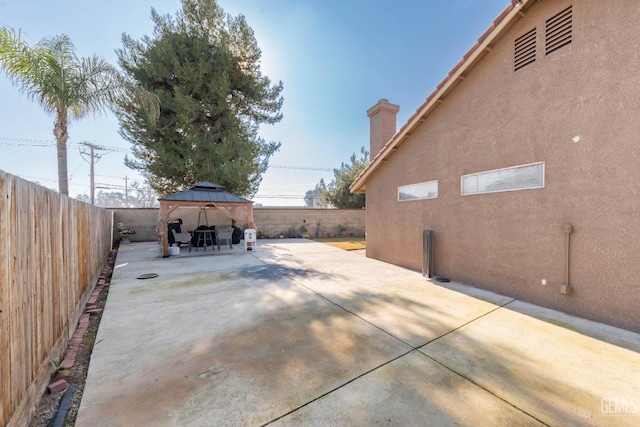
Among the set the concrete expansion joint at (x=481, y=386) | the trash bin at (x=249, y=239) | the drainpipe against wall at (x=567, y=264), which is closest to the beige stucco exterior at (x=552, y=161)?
the drainpipe against wall at (x=567, y=264)

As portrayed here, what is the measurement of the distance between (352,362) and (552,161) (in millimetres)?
4742

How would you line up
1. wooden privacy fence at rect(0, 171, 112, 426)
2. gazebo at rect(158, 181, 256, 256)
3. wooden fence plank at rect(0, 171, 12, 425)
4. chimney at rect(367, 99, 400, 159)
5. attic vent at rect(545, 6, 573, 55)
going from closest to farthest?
wooden fence plank at rect(0, 171, 12, 425)
wooden privacy fence at rect(0, 171, 112, 426)
attic vent at rect(545, 6, 573, 55)
gazebo at rect(158, 181, 256, 256)
chimney at rect(367, 99, 400, 159)

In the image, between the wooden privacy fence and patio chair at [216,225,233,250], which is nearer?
the wooden privacy fence

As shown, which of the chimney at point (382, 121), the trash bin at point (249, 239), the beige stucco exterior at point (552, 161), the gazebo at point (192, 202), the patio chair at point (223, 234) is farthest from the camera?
the patio chair at point (223, 234)

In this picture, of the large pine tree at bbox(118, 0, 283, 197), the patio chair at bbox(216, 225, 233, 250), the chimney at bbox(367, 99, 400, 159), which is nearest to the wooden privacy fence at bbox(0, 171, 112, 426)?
the patio chair at bbox(216, 225, 233, 250)

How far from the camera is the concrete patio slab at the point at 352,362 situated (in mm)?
2061

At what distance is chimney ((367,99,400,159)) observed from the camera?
32.5ft

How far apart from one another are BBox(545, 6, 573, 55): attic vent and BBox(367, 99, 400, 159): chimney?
5611mm

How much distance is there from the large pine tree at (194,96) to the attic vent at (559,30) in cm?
1304

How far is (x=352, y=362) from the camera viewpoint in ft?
9.01

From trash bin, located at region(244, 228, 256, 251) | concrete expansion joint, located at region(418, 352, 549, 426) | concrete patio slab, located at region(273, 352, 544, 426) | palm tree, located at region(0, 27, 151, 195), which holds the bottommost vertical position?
concrete expansion joint, located at region(418, 352, 549, 426)

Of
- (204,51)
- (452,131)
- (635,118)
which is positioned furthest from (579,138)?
(204,51)

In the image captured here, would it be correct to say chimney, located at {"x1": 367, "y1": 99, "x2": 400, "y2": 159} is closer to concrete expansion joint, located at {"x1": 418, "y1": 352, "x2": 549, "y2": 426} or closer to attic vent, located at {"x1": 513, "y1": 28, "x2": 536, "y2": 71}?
attic vent, located at {"x1": 513, "y1": 28, "x2": 536, "y2": 71}

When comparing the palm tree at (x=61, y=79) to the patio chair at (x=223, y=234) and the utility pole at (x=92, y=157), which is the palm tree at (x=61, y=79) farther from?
the utility pole at (x=92, y=157)
